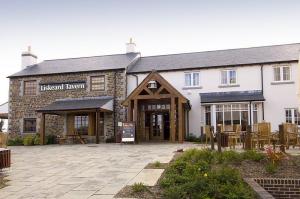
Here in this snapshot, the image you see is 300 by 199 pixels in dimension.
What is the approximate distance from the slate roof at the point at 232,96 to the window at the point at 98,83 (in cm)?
713

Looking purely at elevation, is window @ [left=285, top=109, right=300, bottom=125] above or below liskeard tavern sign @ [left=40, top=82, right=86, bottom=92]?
below

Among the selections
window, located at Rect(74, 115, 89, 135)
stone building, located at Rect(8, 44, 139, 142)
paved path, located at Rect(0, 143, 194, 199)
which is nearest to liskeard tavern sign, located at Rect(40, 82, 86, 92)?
stone building, located at Rect(8, 44, 139, 142)

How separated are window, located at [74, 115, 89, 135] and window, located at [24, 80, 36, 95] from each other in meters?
4.34

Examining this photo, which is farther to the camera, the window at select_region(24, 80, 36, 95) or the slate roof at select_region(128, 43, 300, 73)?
the window at select_region(24, 80, 36, 95)

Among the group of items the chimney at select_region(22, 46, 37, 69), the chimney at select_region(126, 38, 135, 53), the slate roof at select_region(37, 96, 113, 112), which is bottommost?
the slate roof at select_region(37, 96, 113, 112)

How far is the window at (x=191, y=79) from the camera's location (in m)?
24.3

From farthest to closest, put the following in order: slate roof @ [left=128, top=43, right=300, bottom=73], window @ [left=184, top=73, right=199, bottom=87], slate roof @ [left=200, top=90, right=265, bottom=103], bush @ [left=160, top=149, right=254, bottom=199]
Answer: window @ [left=184, top=73, right=199, bottom=87] → slate roof @ [left=128, top=43, right=300, bottom=73] → slate roof @ [left=200, top=90, right=265, bottom=103] → bush @ [left=160, top=149, right=254, bottom=199]

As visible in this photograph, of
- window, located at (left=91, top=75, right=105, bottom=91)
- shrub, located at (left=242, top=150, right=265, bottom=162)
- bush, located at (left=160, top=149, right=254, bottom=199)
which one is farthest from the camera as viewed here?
window, located at (left=91, top=75, right=105, bottom=91)

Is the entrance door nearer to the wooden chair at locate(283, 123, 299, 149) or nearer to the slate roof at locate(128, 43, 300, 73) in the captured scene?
the slate roof at locate(128, 43, 300, 73)

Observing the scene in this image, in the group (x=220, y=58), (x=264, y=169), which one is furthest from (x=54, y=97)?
(x=264, y=169)

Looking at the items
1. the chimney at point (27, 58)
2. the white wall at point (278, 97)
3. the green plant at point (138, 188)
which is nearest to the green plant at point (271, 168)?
the green plant at point (138, 188)

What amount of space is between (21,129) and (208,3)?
20569mm

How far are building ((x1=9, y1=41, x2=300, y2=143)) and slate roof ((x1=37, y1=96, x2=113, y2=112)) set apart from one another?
2.5 inches

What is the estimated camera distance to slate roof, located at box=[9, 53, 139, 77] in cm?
2630
